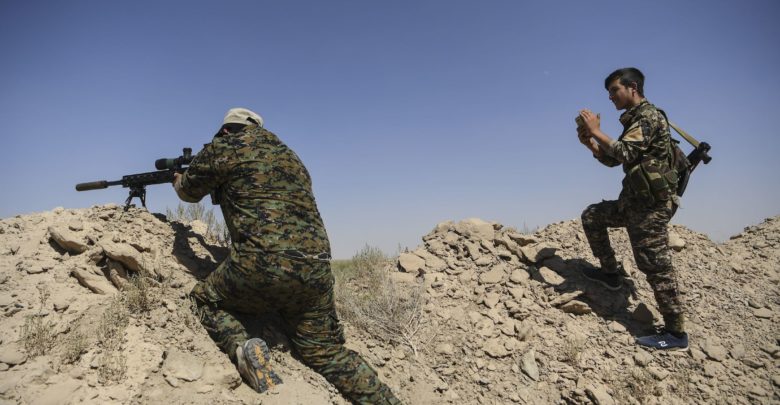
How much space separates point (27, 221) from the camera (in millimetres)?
4320

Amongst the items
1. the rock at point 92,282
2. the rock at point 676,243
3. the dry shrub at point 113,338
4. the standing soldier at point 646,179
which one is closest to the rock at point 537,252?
the standing soldier at point 646,179

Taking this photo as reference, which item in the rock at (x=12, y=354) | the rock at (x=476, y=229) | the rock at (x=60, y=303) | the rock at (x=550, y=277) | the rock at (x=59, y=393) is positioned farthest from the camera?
the rock at (x=476, y=229)

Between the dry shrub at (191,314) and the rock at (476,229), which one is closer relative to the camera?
the dry shrub at (191,314)

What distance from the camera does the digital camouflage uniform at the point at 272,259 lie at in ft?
10.4

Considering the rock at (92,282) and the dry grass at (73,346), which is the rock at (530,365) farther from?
the rock at (92,282)

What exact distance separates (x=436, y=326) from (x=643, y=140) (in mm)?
2910

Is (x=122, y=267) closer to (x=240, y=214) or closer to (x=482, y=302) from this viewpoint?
(x=240, y=214)

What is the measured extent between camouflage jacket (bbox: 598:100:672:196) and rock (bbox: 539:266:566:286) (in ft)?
5.35

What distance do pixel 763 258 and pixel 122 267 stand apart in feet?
26.2

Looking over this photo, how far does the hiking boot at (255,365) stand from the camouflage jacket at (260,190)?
2.43 feet

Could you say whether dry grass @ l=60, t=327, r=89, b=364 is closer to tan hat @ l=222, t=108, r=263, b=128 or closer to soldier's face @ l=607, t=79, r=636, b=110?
tan hat @ l=222, t=108, r=263, b=128

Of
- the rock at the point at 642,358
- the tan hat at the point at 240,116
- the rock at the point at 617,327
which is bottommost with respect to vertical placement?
the rock at the point at 642,358

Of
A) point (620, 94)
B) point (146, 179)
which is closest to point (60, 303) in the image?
→ point (146, 179)

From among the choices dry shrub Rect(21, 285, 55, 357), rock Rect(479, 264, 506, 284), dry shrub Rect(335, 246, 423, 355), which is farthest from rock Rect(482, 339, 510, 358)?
dry shrub Rect(21, 285, 55, 357)
